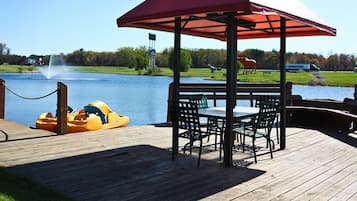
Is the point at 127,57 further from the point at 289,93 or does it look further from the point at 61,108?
the point at 61,108

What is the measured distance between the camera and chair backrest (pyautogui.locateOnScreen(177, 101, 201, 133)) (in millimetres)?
4484

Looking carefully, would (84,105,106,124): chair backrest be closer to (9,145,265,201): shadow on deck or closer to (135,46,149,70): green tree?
(9,145,265,201): shadow on deck

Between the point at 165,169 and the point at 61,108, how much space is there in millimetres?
2973

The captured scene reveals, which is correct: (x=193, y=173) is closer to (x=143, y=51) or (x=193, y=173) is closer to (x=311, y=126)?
(x=311, y=126)

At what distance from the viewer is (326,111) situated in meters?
7.82

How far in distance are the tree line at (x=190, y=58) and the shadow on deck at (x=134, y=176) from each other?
15.5m

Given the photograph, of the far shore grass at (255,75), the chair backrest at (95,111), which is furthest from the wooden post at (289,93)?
the far shore grass at (255,75)

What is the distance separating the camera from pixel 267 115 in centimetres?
488

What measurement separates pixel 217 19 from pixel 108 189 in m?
2.69

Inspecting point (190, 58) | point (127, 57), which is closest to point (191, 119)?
point (190, 58)

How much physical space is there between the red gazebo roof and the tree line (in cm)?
1365

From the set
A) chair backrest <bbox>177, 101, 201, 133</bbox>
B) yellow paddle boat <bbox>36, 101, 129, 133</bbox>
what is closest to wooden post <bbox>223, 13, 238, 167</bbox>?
chair backrest <bbox>177, 101, 201, 133</bbox>

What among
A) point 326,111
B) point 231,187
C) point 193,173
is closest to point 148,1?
point 193,173

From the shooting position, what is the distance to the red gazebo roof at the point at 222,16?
12.7ft
